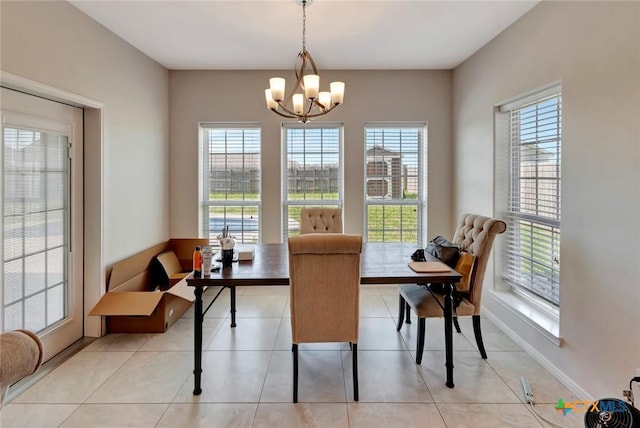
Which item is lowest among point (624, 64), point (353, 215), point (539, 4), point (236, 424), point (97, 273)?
point (236, 424)

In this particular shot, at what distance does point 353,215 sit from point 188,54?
104 inches

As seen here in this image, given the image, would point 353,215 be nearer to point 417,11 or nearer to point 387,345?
point 387,345

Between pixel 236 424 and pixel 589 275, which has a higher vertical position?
pixel 589 275

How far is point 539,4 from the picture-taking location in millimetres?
2445

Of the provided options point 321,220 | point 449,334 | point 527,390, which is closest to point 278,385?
point 449,334

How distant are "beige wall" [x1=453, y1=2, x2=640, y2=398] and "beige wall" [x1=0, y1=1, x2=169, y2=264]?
11.6 ft

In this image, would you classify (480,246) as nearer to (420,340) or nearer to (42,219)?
(420,340)

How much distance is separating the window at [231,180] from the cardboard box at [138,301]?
99 centimetres

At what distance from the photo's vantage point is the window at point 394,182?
4199mm

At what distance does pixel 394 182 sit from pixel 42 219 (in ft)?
11.7

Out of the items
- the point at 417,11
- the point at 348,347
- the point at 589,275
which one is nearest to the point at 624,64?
the point at 589,275

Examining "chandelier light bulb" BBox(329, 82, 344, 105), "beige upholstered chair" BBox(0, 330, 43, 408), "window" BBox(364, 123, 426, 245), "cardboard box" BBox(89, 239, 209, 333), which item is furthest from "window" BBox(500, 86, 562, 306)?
"beige upholstered chair" BBox(0, 330, 43, 408)

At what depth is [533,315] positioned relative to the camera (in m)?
2.60

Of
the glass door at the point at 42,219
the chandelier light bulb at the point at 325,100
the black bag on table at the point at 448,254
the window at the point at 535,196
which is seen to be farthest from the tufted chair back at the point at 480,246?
the glass door at the point at 42,219
